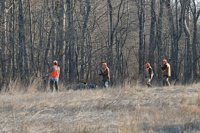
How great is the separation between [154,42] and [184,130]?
24949 millimetres

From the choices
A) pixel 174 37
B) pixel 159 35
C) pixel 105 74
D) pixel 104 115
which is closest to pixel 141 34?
pixel 159 35

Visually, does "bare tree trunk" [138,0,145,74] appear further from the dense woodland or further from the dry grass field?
the dry grass field

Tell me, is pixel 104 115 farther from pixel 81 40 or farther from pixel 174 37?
pixel 174 37

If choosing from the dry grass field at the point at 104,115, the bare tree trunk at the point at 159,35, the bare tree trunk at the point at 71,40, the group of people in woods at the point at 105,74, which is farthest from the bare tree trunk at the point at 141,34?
the dry grass field at the point at 104,115

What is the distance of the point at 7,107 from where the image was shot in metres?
12.5

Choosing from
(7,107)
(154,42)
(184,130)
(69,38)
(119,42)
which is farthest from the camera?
(119,42)

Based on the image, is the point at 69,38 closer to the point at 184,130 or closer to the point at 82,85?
the point at 82,85

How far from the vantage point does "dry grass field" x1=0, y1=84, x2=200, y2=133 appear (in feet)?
29.7

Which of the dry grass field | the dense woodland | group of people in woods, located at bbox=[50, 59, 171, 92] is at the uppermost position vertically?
the dense woodland

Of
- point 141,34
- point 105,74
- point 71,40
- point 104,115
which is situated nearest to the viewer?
point 104,115

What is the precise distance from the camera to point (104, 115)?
36.4 ft

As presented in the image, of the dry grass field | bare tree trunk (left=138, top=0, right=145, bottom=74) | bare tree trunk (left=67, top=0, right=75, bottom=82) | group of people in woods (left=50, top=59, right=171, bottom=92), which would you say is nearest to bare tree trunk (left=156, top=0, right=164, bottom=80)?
bare tree trunk (left=138, top=0, right=145, bottom=74)

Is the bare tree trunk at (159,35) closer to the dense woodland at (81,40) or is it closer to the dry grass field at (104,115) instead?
the dense woodland at (81,40)

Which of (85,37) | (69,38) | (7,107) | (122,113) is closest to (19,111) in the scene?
(7,107)
